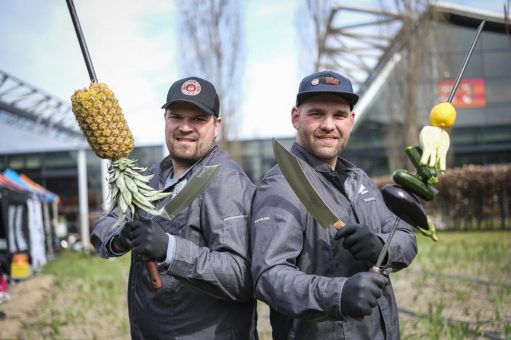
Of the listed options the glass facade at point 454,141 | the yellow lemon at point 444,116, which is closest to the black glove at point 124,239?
the yellow lemon at point 444,116

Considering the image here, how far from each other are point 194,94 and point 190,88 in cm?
4

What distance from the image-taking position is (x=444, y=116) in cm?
187

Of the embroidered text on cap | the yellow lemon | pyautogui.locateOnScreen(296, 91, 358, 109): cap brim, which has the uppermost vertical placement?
the embroidered text on cap

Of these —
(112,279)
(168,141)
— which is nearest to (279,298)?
(168,141)

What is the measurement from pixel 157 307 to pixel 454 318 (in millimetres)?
4452

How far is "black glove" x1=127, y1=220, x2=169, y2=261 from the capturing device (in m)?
1.96

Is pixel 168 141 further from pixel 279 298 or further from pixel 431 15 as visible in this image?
pixel 431 15

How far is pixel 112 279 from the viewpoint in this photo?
992 centimetres

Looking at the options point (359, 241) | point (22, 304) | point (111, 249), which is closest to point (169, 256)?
point (111, 249)

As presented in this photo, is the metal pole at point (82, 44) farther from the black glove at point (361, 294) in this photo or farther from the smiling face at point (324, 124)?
the black glove at point (361, 294)

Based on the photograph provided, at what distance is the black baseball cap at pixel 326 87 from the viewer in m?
2.19

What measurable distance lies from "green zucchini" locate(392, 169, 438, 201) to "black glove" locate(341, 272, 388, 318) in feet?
1.02

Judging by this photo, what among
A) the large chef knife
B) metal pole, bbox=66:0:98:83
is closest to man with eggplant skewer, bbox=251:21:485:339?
the large chef knife

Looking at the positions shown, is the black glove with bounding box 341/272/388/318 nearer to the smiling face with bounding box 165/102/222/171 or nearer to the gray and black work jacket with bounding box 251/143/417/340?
the gray and black work jacket with bounding box 251/143/417/340
